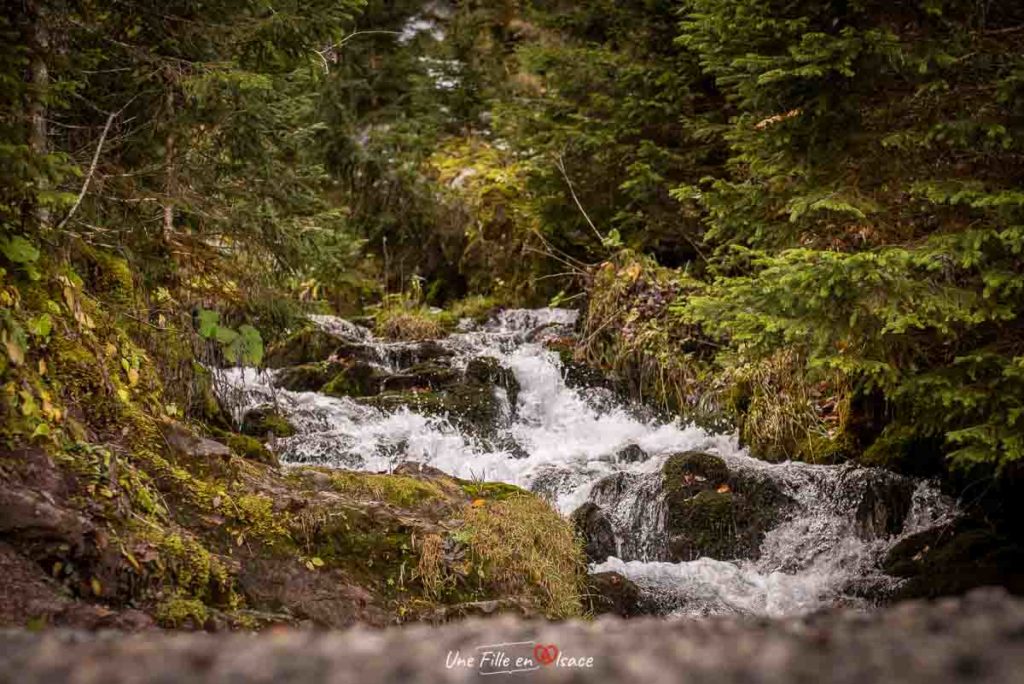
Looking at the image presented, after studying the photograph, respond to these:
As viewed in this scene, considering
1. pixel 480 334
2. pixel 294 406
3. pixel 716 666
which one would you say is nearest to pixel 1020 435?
pixel 716 666

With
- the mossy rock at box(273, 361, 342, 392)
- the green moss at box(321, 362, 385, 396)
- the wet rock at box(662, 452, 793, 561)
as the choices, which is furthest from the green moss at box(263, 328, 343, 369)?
the wet rock at box(662, 452, 793, 561)

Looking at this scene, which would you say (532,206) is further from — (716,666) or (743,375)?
(716,666)

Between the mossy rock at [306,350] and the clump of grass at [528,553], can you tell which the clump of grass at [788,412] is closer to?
the clump of grass at [528,553]

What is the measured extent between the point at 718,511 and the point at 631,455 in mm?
1986

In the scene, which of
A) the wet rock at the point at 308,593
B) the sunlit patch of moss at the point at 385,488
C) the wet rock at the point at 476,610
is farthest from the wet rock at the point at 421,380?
the wet rock at the point at 308,593

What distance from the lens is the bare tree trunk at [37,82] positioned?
14.2 feet

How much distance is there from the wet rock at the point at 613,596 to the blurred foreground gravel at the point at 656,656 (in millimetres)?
4193

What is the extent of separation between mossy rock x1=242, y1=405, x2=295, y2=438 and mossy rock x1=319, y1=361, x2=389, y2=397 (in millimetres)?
1356

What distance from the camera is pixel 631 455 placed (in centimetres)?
888

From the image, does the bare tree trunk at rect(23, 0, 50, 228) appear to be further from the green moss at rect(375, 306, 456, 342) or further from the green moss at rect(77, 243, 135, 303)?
the green moss at rect(375, 306, 456, 342)

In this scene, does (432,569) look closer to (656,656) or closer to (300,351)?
(656,656)

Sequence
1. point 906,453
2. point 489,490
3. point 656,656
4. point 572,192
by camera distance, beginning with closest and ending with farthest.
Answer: point 656,656, point 489,490, point 906,453, point 572,192

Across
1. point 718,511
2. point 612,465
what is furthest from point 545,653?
point 612,465

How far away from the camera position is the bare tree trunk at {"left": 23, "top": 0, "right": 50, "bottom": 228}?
14.2 ft
